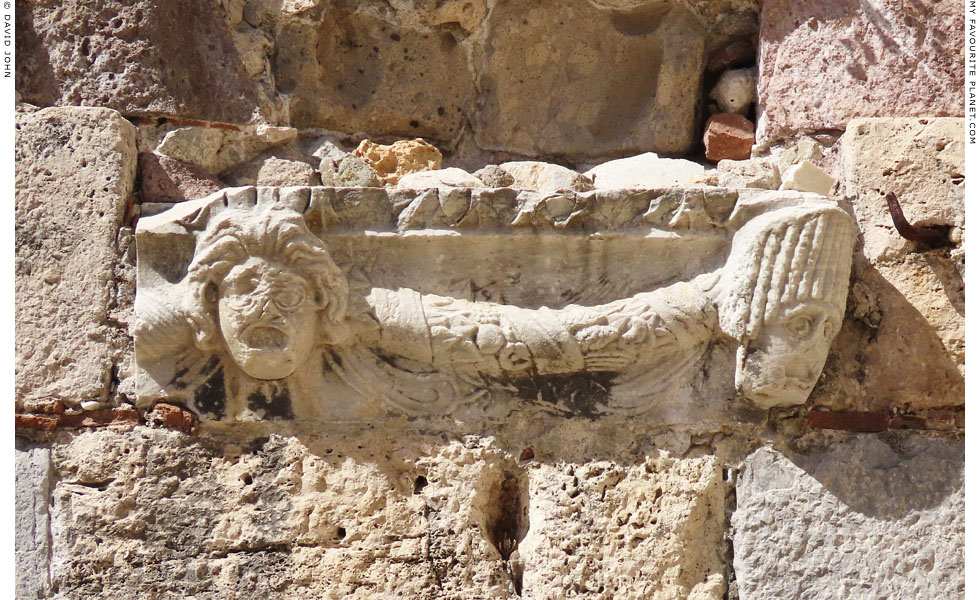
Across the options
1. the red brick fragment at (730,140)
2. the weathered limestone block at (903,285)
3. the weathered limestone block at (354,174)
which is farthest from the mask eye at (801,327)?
the weathered limestone block at (354,174)

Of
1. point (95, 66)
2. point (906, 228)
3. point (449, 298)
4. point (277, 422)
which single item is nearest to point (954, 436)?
point (906, 228)

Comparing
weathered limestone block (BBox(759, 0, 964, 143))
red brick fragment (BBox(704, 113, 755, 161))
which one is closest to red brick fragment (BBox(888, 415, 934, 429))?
weathered limestone block (BBox(759, 0, 964, 143))

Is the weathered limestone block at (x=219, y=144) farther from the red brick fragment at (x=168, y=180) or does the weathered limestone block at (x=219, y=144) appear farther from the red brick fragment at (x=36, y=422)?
the red brick fragment at (x=36, y=422)

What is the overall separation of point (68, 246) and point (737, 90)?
1760 millimetres

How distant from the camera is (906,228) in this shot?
3.21m

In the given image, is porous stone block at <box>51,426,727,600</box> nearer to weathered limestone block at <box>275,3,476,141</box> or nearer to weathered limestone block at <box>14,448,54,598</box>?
weathered limestone block at <box>14,448,54,598</box>

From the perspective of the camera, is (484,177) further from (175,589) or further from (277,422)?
(175,589)

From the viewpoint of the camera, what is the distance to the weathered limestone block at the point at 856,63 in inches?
134

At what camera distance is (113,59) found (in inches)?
137

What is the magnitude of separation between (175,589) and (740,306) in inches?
55.4

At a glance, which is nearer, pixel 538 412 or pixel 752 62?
pixel 538 412

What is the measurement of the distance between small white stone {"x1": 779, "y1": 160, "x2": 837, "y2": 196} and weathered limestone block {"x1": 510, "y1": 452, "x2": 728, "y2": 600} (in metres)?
0.68

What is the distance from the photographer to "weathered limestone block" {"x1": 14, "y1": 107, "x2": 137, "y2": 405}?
3238mm

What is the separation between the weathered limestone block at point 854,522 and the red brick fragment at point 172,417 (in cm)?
125
